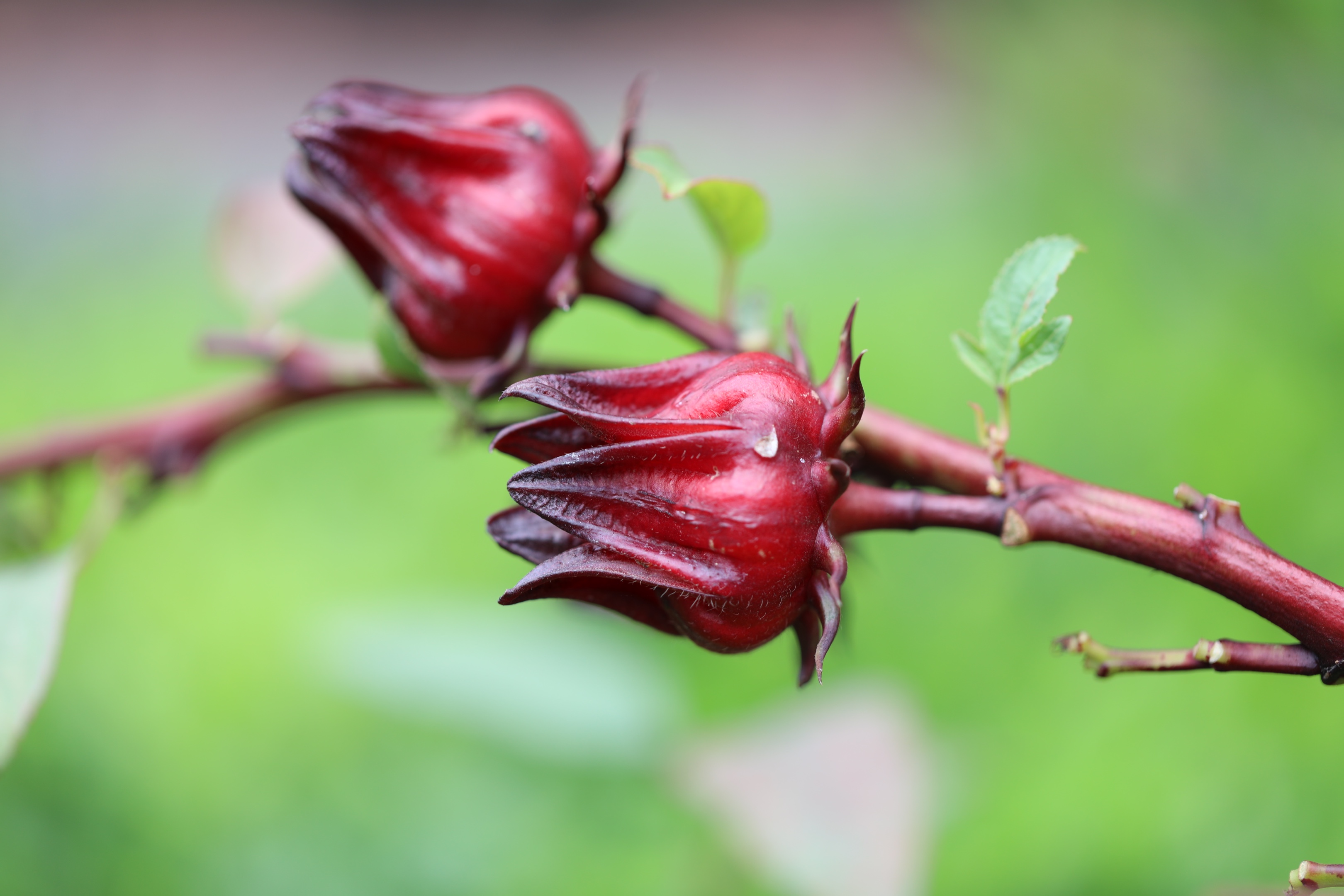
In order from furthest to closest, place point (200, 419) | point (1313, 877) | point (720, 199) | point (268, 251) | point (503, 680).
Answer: point (503, 680) → point (268, 251) → point (200, 419) → point (720, 199) → point (1313, 877)

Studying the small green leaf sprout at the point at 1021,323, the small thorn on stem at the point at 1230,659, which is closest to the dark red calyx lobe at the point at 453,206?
the small green leaf sprout at the point at 1021,323

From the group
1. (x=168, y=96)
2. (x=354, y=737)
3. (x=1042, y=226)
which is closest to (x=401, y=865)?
(x=354, y=737)

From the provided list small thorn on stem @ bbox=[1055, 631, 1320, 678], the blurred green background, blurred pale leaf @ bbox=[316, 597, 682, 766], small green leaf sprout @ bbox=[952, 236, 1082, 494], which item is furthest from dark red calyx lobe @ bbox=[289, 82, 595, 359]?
blurred pale leaf @ bbox=[316, 597, 682, 766]

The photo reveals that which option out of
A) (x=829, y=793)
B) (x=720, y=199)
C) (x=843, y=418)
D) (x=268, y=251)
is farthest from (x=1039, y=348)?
(x=268, y=251)

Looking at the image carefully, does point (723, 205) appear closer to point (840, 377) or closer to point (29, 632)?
point (840, 377)

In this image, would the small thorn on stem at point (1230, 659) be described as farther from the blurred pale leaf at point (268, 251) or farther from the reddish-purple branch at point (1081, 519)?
the blurred pale leaf at point (268, 251)

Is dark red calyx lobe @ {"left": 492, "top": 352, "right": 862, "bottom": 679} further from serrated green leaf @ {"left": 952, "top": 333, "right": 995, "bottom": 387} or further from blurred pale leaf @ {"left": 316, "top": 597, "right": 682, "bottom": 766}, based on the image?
blurred pale leaf @ {"left": 316, "top": 597, "right": 682, "bottom": 766}

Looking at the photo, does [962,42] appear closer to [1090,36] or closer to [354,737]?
[1090,36]
